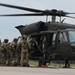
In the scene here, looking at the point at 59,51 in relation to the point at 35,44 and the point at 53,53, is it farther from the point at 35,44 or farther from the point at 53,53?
the point at 35,44

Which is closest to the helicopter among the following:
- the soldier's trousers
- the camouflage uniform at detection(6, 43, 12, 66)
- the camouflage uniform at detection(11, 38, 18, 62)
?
the soldier's trousers

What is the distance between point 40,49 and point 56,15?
2244mm

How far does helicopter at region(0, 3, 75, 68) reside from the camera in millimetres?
17578

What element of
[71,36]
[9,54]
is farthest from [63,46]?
[9,54]

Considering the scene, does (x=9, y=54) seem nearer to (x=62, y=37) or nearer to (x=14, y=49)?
(x=14, y=49)

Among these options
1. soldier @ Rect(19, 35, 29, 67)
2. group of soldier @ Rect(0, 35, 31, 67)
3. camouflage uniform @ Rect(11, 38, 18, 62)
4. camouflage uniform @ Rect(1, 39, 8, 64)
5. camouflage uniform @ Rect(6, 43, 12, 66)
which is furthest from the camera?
camouflage uniform @ Rect(1, 39, 8, 64)

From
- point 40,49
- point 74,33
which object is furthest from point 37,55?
point 74,33

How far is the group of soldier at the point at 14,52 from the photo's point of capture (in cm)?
1795

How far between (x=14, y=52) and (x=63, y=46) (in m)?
3.34

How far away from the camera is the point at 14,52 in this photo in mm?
19516

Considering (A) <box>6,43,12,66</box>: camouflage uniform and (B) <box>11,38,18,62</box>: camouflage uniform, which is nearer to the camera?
(B) <box>11,38,18,62</box>: camouflage uniform

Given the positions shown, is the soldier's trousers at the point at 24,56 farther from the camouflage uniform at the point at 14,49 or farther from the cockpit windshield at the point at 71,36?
the cockpit windshield at the point at 71,36

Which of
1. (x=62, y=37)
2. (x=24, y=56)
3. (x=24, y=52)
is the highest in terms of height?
(x=62, y=37)

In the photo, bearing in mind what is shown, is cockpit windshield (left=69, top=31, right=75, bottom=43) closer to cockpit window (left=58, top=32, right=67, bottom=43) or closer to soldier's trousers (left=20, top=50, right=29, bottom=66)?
cockpit window (left=58, top=32, right=67, bottom=43)
